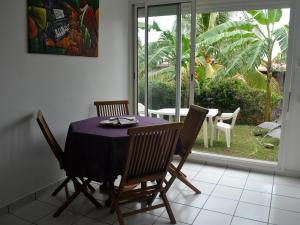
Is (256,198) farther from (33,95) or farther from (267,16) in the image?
(267,16)

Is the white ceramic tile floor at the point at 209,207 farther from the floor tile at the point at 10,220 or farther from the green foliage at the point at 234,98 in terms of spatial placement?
the green foliage at the point at 234,98

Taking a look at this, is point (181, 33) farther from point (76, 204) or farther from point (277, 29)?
point (76, 204)

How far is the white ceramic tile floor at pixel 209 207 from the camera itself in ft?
8.29

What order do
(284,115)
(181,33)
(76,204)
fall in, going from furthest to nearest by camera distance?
1. (181,33)
2. (284,115)
3. (76,204)

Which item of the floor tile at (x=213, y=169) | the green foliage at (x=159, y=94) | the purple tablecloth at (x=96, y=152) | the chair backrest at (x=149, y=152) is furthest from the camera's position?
the green foliage at (x=159, y=94)

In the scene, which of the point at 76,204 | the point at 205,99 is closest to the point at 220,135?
the point at 205,99

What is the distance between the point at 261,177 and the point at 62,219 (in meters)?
2.39

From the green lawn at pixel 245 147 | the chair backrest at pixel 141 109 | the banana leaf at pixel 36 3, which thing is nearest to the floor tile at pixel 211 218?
the chair backrest at pixel 141 109

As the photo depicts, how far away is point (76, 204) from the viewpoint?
2826mm

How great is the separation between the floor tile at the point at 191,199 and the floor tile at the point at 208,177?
0.43 metres

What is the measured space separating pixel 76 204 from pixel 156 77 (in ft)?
7.11

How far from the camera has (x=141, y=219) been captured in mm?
2557

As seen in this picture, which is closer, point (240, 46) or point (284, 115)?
point (284, 115)

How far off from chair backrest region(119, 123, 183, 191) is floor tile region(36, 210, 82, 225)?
2.00 ft
